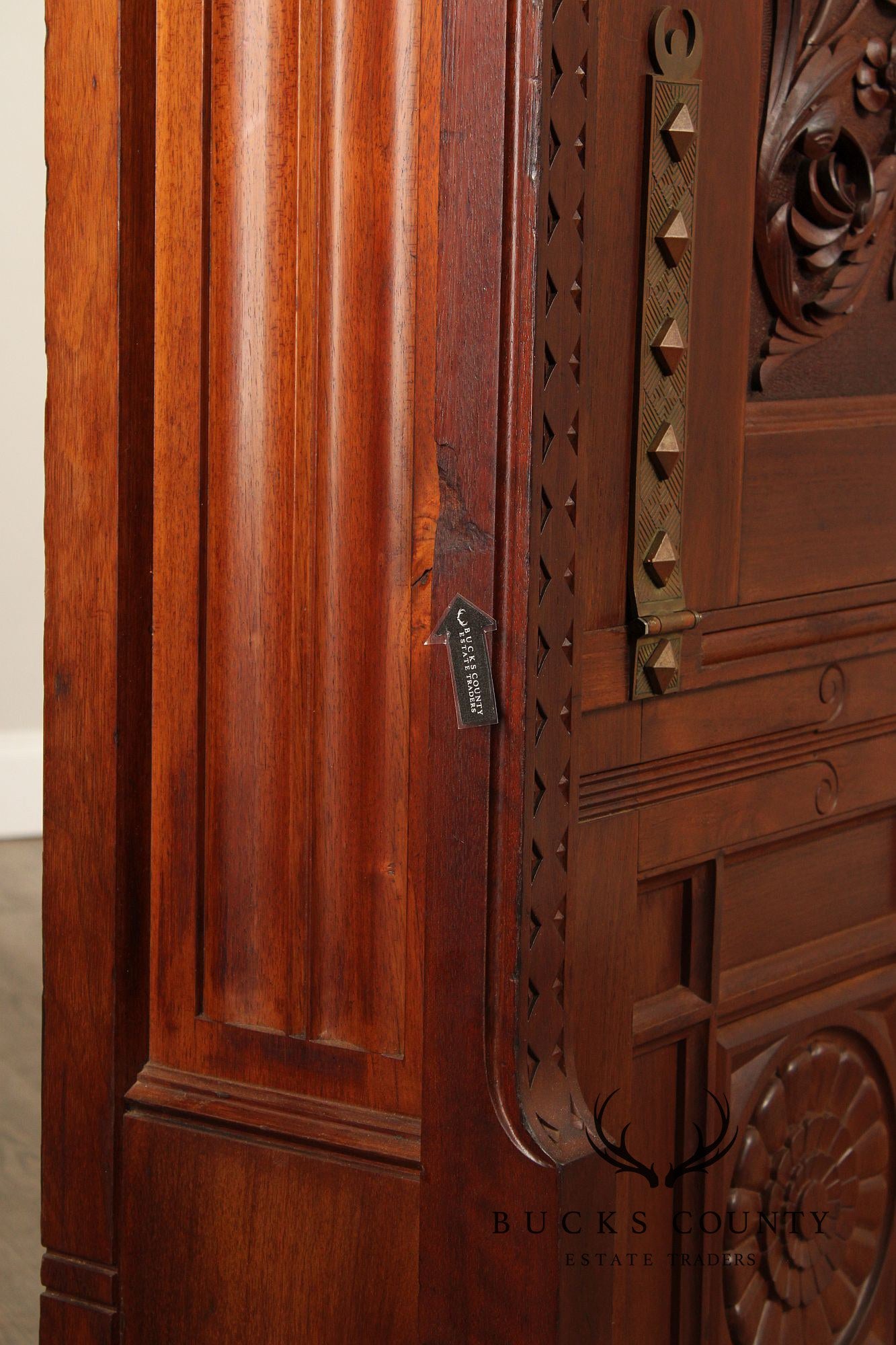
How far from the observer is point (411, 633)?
1053 millimetres

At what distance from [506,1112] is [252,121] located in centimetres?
71

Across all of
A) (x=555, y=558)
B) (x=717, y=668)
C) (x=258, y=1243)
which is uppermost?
(x=555, y=558)

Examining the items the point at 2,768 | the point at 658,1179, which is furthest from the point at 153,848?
the point at 2,768

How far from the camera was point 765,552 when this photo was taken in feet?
4.22

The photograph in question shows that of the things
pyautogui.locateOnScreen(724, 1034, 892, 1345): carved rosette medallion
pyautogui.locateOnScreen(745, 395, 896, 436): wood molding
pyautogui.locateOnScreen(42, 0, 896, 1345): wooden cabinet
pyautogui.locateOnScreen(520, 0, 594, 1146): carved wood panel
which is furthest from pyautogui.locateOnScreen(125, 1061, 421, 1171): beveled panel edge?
pyautogui.locateOnScreen(745, 395, 896, 436): wood molding

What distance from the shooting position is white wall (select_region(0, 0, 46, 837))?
1.71 meters

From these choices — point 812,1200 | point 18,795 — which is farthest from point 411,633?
point 18,795

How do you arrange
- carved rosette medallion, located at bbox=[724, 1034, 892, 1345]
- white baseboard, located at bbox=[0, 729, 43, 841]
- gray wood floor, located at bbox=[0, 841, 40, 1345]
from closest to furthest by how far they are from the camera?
carved rosette medallion, located at bbox=[724, 1034, 892, 1345] < gray wood floor, located at bbox=[0, 841, 40, 1345] < white baseboard, located at bbox=[0, 729, 43, 841]

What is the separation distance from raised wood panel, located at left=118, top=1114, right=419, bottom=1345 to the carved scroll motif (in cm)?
73

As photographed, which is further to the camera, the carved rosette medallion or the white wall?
the white wall

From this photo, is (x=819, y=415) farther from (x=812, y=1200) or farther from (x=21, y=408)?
(x=21, y=408)

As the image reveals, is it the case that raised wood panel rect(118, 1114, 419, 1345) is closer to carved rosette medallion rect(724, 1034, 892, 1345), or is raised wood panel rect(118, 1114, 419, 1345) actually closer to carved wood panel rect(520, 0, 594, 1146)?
carved wood panel rect(520, 0, 594, 1146)

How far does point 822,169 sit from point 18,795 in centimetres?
110

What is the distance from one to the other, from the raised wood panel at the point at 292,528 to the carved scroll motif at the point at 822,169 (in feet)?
1.23
